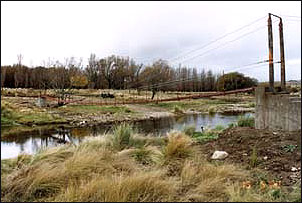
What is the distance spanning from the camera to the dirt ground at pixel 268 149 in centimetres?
424

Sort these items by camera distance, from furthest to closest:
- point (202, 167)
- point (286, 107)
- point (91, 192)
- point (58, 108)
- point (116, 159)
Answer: point (58, 108) → point (286, 107) → point (116, 159) → point (202, 167) → point (91, 192)

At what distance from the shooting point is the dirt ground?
4.24m

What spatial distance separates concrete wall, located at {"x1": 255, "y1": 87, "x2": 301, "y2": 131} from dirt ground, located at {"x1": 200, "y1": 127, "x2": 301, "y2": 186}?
0.60 ft

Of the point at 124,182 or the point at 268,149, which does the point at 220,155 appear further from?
the point at 124,182

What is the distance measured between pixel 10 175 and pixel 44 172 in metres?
0.37

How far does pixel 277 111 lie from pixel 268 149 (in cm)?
116

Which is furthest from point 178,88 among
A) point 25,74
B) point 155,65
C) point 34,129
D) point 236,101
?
point 34,129

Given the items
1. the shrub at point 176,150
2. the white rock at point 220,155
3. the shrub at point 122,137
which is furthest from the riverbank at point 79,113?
the white rock at point 220,155

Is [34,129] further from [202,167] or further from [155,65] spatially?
[155,65]

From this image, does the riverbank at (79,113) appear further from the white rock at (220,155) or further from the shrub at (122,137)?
the white rock at (220,155)

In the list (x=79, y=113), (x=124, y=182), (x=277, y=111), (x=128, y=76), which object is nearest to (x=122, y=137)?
(x=277, y=111)

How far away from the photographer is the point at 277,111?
5.98 meters

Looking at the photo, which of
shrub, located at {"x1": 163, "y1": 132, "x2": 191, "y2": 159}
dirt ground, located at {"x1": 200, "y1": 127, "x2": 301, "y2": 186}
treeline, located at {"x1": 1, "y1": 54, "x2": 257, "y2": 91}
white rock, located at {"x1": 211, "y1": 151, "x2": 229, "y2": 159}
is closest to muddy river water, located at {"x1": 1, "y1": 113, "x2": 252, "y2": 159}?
shrub, located at {"x1": 163, "y1": 132, "x2": 191, "y2": 159}

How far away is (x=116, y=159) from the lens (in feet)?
14.5
